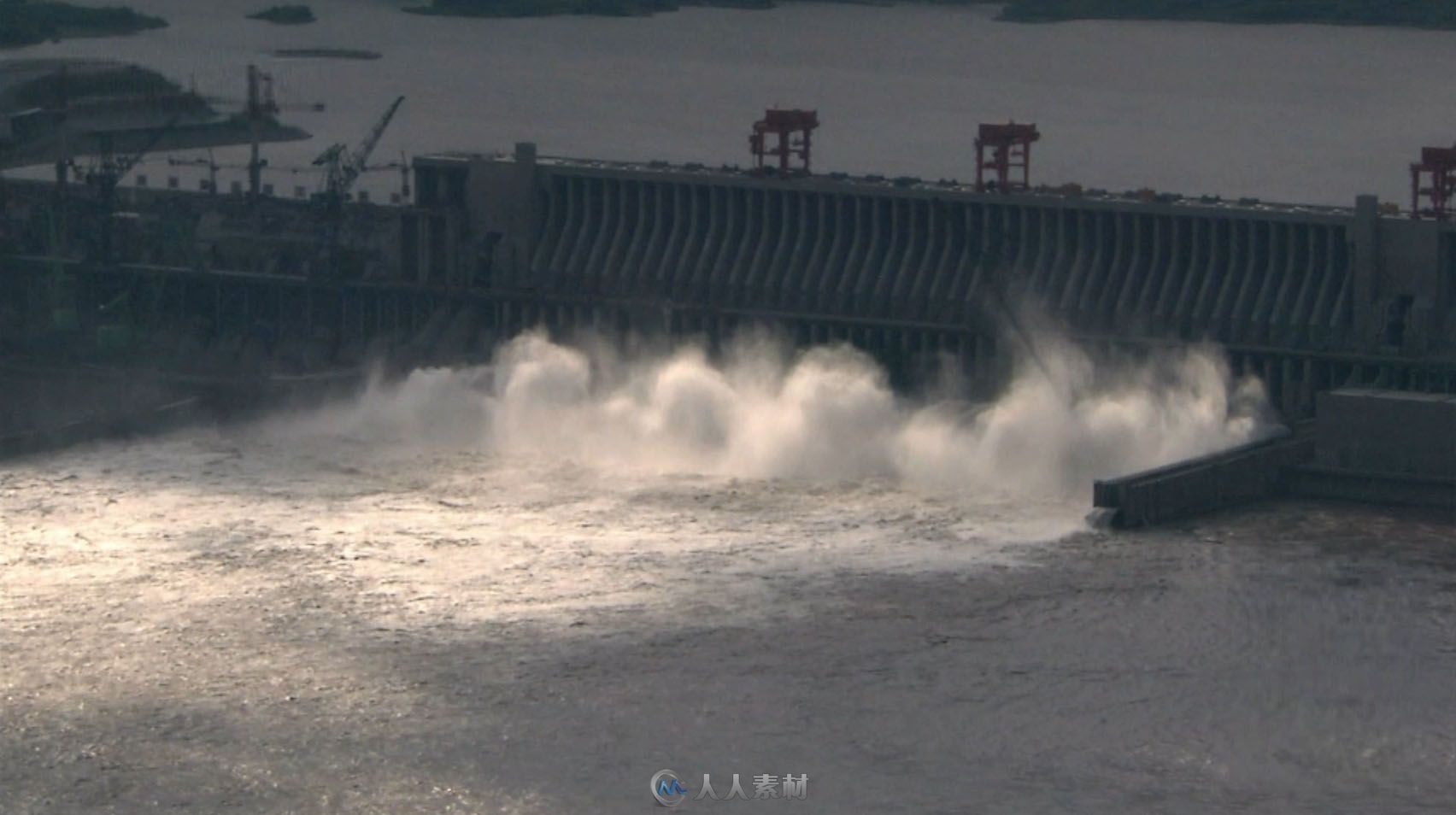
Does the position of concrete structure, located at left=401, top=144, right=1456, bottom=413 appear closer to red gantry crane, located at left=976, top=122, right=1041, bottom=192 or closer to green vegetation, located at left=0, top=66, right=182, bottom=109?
red gantry crane, located at left=976, top=122, right=1041, bottom=192

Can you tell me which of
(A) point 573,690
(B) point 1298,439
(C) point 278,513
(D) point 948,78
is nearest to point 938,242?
(B) point 1298,439

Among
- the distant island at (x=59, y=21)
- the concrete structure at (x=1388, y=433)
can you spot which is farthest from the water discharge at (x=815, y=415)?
the distant island at (x=59, y=21)

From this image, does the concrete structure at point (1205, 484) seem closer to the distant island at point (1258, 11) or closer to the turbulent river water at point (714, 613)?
the turbulent river water at point (714, 613)

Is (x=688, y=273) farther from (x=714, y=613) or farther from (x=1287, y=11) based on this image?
(x=1287, y=11)

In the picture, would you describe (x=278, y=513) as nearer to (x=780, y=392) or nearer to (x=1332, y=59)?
(x=780, y=392)

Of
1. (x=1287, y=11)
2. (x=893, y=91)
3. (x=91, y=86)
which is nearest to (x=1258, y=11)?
(x=1287, y=11)

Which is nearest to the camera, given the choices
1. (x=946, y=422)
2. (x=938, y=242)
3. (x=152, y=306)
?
(x=946, y=422)

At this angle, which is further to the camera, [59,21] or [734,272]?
[59,21]
